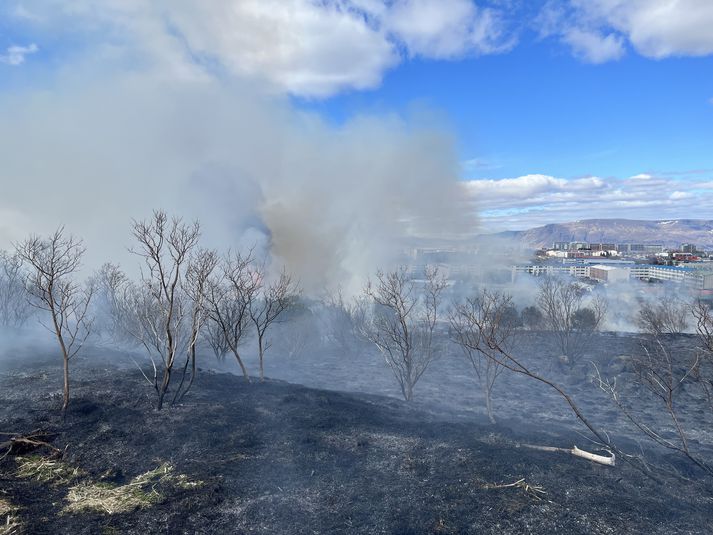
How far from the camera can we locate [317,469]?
818 centimetres

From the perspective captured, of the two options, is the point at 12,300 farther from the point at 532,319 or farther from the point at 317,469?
the point at 532,319

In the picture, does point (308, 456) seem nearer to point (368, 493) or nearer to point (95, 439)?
point (368, 493)

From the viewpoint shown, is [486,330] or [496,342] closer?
[496,342]

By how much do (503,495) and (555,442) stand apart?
361 centimetres

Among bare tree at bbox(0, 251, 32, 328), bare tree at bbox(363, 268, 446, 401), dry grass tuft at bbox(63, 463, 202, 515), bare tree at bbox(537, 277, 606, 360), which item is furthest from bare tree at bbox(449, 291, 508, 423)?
bare tree at bbox(0, 251, 32, 328)

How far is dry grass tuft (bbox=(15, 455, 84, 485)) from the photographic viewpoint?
7.36 metres

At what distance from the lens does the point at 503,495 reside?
7.06 meters

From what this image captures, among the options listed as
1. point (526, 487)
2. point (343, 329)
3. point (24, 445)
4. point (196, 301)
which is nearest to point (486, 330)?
point (526, 487)

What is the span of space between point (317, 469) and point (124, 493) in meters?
Answer: 3.19

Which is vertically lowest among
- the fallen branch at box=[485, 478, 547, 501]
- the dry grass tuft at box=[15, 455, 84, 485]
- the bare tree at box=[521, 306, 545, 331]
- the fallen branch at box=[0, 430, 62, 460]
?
the bare tree at box=[521, 306, 545, 331]

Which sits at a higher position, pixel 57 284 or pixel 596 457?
pixel 57 284

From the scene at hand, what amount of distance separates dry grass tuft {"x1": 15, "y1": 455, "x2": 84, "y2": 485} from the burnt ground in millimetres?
100

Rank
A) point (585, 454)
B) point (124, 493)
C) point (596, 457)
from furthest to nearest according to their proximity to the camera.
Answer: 1. point (585, 454)
2. point (596, 457)
3. point (124, 493)

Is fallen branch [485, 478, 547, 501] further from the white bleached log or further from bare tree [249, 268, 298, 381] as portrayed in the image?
bare tree [249, 268, 298, 381]
